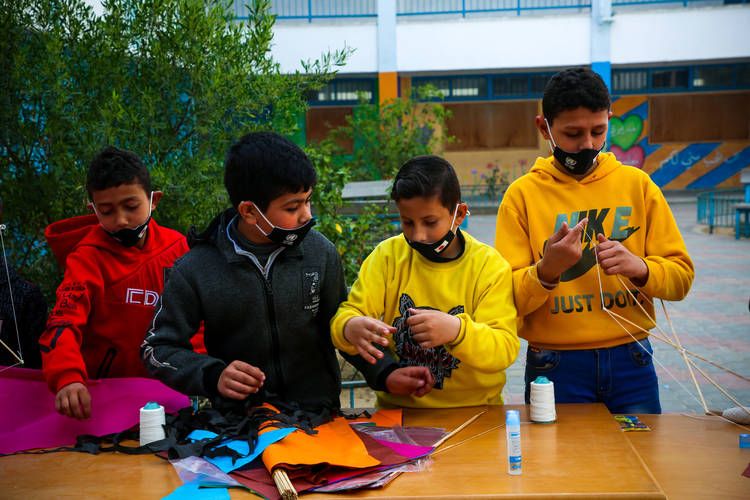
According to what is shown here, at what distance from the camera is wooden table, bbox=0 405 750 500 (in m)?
2.04

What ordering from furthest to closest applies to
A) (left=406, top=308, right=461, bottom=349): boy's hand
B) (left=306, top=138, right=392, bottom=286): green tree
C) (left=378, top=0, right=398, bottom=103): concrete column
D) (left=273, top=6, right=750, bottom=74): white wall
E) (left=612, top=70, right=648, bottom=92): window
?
(left=612, top=70, right=648, bottom=92): window → (left=273, top=6, right=750, bottom=74): white wall → (left=378, top=0, right=398, bottom=103): concrete column → (left=306, top=138, right=392, bottom=286): green tree → (left=406, top=308, right=461, bottom=349): boy's hand

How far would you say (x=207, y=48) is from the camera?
168 inches

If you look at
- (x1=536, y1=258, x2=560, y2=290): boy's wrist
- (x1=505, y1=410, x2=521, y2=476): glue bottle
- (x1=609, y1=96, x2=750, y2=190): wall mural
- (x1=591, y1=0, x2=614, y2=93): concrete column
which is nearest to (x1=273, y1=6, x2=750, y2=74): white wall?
(x1=591, y1=0, x2=614, y2=93): concrete column

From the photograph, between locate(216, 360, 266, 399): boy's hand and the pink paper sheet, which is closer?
locate(216, 360, 266, 399): boy's hand

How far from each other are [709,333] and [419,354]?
6.37m

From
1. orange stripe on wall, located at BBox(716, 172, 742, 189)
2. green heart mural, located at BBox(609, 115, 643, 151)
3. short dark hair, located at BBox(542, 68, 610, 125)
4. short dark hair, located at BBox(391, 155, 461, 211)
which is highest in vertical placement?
green heart mural, located at BBox(609, 115, 643, 151)

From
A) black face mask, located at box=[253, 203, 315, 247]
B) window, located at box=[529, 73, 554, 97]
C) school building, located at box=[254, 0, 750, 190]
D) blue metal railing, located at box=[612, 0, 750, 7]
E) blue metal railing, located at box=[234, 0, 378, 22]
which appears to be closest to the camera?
black face mask, located at box=[253, 203, 315, 247]

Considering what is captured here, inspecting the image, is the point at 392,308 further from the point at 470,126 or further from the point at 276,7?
the point at 470,126

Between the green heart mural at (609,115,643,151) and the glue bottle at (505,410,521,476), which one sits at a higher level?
the green heart mural at (609,115,643,151)

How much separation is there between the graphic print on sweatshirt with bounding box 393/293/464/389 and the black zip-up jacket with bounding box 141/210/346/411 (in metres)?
0.26

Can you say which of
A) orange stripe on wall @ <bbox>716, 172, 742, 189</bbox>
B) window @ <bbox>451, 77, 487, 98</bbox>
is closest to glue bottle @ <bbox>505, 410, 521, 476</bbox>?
window @ <bbox>451, 77, 487, 98</bbox>

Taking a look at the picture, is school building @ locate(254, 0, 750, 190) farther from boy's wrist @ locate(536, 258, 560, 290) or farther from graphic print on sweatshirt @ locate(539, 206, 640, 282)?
boy's wrist @ locate(536, 258, 560, 290)

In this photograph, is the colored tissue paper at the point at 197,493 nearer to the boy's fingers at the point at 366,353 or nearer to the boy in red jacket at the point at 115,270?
the boy's fingers at the point at 366,353

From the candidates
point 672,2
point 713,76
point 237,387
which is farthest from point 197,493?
point 713,76
